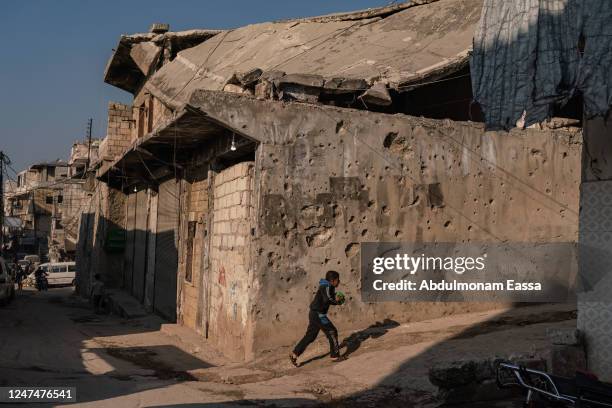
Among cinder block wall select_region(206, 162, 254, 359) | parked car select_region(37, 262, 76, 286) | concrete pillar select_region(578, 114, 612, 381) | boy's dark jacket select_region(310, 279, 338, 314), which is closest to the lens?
concrete pillar select_region(578, 114, 612, 381)

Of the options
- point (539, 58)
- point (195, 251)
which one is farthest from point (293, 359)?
point (195, 251)

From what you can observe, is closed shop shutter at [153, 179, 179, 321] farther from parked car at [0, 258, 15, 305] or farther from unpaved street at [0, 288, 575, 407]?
parked car at [0, 258, 15, 305]

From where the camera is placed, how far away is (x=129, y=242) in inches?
865

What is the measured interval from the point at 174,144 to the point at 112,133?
36.0 ft

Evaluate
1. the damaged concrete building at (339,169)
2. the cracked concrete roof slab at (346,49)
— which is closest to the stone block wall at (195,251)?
the damaged concrete building at (339,169)

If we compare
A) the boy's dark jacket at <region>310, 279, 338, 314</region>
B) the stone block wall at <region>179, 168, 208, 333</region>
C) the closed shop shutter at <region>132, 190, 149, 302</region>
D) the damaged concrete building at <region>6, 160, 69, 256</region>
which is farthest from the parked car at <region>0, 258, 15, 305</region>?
the damaged concrete building at <region>6, 160, 69, 256</region>

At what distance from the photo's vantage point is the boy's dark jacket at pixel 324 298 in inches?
353

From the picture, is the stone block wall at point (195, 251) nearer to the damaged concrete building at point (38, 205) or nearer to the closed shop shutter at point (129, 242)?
the closed shop shutter at point (129, 242)

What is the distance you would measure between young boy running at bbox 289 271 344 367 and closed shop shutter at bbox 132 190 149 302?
35.8ft

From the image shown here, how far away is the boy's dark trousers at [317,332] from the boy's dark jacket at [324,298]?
8 centimetres

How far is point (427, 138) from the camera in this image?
1093cm

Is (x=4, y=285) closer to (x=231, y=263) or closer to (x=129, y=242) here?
(x=129, y=242)

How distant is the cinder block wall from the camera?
1019 centimetres

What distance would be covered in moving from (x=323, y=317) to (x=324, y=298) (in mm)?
258
